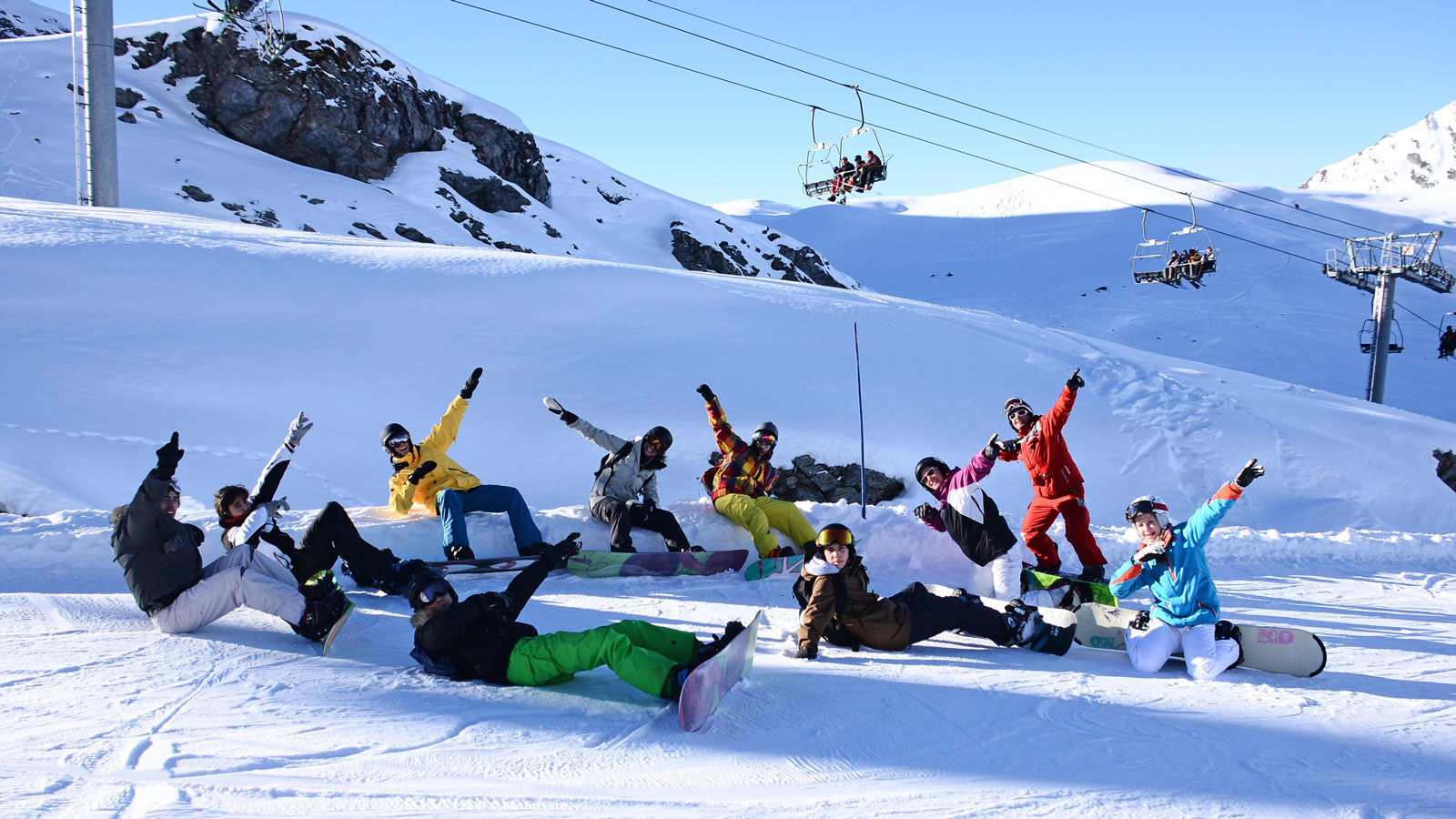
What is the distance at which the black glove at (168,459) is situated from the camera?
3.75 meters

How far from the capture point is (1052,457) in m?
6.07

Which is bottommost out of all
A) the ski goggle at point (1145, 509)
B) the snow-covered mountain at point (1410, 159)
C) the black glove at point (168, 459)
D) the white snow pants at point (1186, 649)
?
the white snow pants at point (1186, 649)

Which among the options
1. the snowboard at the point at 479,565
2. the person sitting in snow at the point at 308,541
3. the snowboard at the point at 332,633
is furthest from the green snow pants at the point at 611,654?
the snowboard at the point at 479,565

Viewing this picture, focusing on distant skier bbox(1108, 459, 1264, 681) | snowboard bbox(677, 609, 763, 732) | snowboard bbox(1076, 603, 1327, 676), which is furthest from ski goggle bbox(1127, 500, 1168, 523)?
snowboard bbox(677, 609, 763, 732)

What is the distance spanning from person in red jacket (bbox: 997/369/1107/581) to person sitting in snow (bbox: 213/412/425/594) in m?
4.03

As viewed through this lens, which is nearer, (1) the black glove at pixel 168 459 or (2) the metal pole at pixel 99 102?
(1) the black glove at pixel 168 459

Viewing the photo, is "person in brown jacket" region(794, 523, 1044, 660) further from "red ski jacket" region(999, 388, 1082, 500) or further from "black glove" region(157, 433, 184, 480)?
"black glove" region(157, 433, 184, 480)

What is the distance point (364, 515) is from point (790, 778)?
425 centimetres

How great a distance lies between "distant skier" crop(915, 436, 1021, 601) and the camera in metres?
5.57

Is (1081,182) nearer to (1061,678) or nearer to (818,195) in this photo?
(818,195)

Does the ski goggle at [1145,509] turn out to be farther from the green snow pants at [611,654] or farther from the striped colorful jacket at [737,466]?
the striped colorful jacket at [737,466]

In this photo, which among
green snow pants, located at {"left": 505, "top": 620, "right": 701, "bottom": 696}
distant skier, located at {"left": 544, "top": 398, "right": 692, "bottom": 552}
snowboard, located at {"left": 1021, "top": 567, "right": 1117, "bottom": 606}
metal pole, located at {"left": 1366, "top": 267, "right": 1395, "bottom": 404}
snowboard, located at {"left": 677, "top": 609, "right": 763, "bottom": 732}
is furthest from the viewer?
metal pole, located at {"left": 1366, "top": 267, "right": 1395, "bottom": 404}

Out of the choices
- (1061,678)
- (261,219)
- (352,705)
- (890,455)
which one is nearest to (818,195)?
(890,455)

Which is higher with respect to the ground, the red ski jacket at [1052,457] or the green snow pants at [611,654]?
the red ski jacket at [1052,457]
